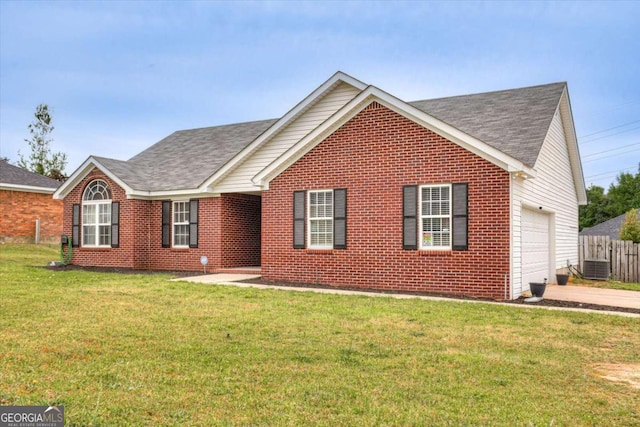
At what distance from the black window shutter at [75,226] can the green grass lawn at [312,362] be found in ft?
33.8

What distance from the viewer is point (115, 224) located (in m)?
20.2

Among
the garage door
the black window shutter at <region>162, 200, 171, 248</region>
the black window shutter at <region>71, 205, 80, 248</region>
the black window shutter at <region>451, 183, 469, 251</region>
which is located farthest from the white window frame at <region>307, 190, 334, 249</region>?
the black window shutter at <region>71, 205, 80, 248</region>

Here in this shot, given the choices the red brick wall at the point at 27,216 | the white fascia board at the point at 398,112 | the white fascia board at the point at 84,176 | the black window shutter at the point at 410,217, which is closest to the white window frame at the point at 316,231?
the white fascia board at the point at 398,112

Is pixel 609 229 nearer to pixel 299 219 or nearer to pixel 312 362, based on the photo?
pixel 299 219

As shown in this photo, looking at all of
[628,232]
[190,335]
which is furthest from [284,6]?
[628,232]

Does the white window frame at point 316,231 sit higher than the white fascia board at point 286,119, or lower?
lower

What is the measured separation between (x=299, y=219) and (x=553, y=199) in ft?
28.3

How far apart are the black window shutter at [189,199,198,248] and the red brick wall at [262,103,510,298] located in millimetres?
4167

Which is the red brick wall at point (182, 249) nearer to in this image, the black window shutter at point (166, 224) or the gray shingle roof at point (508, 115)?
the black window shutter at point (166, 224)

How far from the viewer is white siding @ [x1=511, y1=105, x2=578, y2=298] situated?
13198 mm

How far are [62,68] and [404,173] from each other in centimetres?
2516

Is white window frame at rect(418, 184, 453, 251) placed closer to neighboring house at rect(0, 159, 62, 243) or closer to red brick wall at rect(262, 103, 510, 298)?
red brick wall at rect(262, 103, 510, 298)

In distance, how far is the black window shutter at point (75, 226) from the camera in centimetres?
2105

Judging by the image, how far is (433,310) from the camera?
34.5 ft
